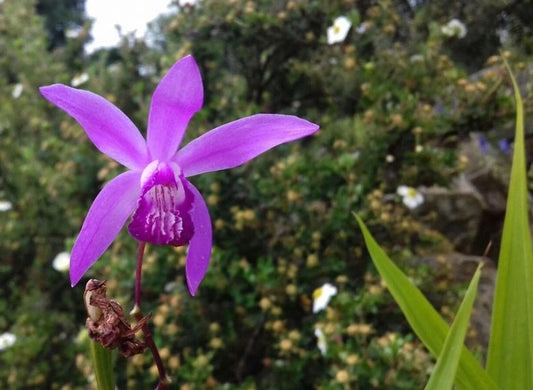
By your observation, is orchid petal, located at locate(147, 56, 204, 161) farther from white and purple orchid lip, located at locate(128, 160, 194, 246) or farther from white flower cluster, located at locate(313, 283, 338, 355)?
white flower cluster, located at locate(313, 283, 338, 355)

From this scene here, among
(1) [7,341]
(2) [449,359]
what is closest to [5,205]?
(1) [7,341]

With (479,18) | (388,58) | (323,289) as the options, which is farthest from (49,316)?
(479,18)

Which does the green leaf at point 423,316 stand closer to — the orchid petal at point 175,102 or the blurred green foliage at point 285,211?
the orchid petal at point 175,102

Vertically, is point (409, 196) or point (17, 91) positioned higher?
point (17, 91)

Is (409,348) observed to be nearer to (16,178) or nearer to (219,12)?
(219,12)

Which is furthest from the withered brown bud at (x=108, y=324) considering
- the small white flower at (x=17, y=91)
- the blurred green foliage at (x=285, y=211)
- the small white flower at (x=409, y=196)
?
the small white flower at (x=17, y=91)

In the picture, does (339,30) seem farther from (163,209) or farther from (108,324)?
(108,324)

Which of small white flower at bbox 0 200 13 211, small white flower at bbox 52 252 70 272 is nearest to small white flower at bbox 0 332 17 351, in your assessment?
small white flower at bbox 52 252 70 272
